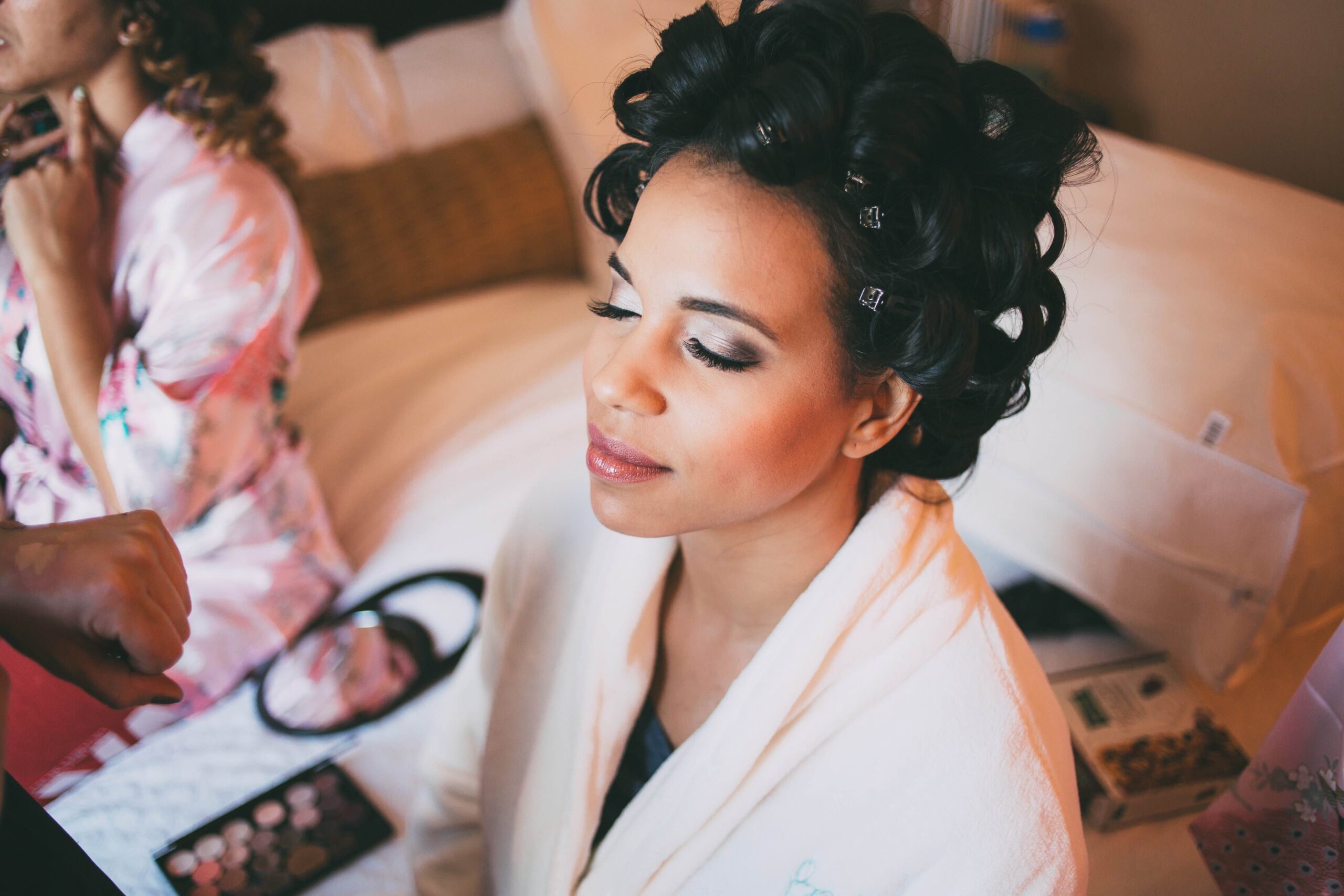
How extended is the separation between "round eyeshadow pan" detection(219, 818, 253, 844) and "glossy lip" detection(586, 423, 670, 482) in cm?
62

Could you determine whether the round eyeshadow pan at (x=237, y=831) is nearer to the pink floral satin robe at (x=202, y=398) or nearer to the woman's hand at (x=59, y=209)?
the pink floral satin robe at (x=202, y=398)

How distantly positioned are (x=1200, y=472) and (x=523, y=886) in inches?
36.6

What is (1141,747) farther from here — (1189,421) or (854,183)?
(854,183)

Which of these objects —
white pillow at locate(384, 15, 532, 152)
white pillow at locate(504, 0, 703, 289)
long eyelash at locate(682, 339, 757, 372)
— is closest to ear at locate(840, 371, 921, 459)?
long eyelash at locate(682, 339, 757, 372)

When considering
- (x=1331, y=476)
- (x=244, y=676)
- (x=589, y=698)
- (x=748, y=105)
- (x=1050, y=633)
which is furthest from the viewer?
(x=1050, y=633)

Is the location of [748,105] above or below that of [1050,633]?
above

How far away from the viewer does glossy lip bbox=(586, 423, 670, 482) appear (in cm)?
74

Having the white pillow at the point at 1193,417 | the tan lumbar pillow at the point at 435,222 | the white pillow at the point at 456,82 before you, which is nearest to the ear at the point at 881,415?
the white pillow at the point at 1193,417

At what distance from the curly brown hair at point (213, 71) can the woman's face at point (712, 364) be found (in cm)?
47

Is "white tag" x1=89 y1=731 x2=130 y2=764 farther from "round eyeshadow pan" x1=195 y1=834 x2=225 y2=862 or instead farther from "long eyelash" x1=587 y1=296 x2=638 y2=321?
"long eyelash" x1=587 y1=296 x2=638 y2=321

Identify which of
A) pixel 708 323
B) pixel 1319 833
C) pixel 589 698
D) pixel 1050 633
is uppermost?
pixel 708 323

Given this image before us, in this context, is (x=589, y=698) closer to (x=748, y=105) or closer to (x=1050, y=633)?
(x=748, y=105)

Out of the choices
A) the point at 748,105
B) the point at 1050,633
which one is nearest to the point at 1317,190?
the point at 1050,633

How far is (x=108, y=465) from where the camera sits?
2.66 ft
